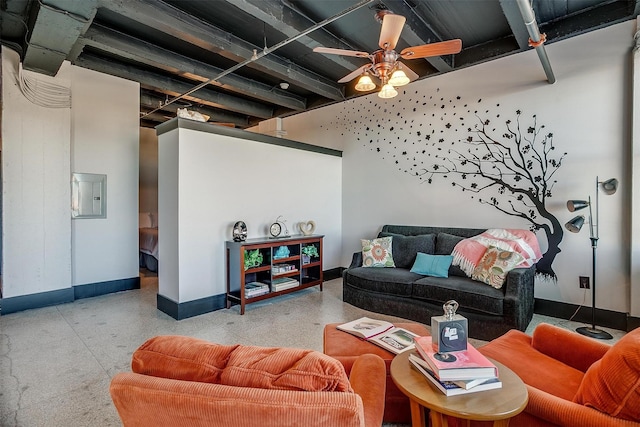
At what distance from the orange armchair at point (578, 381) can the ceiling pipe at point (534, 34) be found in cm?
242

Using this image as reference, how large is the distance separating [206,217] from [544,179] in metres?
4.09

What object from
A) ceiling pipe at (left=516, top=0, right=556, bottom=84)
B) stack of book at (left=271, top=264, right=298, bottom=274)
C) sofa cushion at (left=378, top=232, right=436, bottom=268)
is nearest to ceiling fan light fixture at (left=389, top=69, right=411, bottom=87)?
ceiling pipe at (left=516, top=0, right=556, bottom=84)

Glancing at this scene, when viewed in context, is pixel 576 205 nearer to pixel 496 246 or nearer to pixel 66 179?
pixel 496 246

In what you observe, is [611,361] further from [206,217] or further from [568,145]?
[206,217]

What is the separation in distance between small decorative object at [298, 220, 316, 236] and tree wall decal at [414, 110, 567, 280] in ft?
6.93

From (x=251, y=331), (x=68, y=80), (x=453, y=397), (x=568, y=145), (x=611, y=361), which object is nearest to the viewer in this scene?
(x=611, y=361)

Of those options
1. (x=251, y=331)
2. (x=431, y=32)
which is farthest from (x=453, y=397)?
(x=431, y=32)

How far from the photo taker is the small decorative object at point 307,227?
5.00 m

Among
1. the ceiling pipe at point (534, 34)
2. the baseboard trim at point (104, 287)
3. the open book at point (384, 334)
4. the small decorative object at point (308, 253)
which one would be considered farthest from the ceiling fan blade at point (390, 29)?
the baseboard trim at point (104, 287)

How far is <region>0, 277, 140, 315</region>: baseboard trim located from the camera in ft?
12.9

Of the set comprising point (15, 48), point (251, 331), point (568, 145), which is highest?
point (15, 48)

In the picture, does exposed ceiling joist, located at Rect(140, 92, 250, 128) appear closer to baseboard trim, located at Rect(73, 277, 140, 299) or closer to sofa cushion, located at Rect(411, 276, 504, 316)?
baseboard trim, located at Rect(73, 277, 140, 299)

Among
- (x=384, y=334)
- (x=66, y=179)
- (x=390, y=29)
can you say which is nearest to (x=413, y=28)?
(x=390, y=29)

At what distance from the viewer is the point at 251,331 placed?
11.1ft
